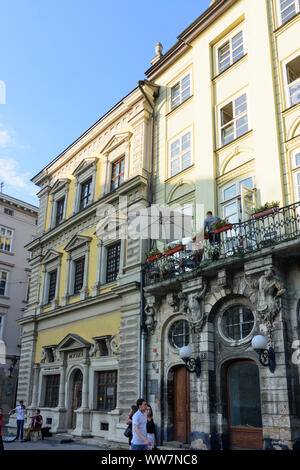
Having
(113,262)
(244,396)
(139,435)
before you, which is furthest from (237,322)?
(113,262)

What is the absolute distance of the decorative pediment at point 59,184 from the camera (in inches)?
1062

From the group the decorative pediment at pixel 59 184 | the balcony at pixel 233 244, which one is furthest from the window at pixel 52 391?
the decorative pediment at pixel 59 184

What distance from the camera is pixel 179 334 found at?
54.4 ft

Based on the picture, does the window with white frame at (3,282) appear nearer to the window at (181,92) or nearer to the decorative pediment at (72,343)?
the decorative pediment at (72,343)

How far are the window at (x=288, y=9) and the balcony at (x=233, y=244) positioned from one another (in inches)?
293


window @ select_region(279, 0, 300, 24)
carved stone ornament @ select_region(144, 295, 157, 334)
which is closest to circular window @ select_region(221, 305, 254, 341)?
carved stone ornament @ select_region(144, 295, 157, 334)

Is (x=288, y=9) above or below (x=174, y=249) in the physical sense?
above

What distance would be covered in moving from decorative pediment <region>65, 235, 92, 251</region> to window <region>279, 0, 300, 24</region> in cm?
1306

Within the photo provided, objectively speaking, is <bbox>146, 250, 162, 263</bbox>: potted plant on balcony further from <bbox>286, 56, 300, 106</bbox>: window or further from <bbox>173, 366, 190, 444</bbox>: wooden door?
<bbox>286, 56, 300, 106</bbox>: window

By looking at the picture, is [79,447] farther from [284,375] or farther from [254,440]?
[284,375]

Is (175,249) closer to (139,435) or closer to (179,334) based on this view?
(179,334)

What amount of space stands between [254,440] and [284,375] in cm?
247

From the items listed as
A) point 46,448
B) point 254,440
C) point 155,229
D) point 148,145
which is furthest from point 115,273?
point 254,440

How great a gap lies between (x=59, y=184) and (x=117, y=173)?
20.3 ft
